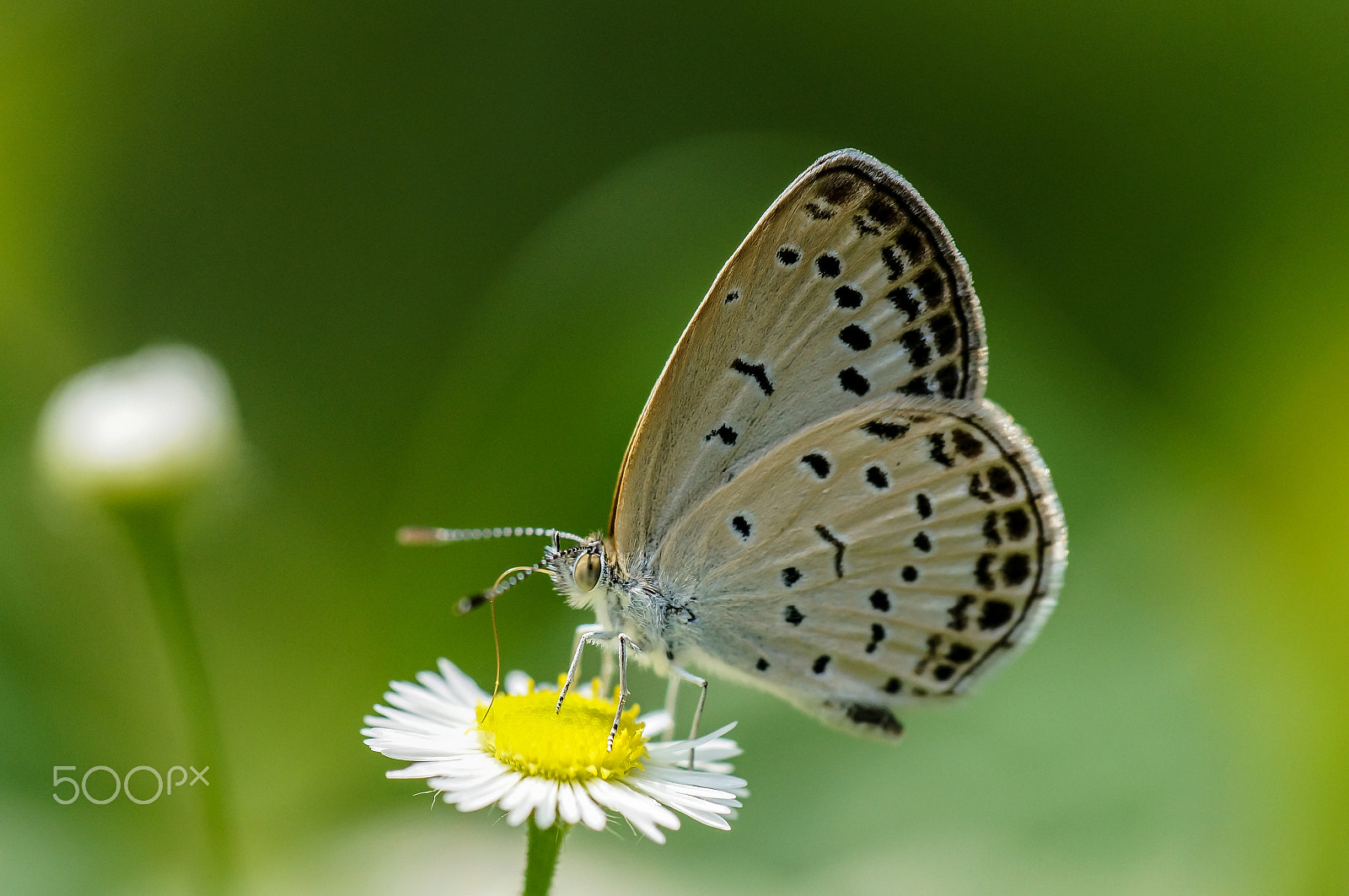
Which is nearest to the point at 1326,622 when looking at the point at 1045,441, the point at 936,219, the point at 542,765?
the point at 1045,441

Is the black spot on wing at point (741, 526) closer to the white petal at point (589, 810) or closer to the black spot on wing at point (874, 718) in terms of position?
the black spot on wing at point (874, 718)

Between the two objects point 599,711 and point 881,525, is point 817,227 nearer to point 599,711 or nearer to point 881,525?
point 881,525

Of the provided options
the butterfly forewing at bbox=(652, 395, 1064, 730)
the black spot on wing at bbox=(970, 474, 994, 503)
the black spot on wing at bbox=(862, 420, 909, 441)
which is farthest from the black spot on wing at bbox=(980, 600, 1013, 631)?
the black spot on wing at bbox=(862, 420, 909, 441)

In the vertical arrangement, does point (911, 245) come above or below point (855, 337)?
above

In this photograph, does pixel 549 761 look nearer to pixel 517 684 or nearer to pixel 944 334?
pixel 517 684

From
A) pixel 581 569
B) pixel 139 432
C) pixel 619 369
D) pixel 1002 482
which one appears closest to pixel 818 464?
pixel 1002 482

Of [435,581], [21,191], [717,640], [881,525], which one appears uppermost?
[21,191]
